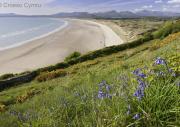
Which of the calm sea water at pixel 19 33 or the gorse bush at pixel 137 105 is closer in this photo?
the gorse bush at pixel 137 105

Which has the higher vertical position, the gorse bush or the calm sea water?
the gorse bush

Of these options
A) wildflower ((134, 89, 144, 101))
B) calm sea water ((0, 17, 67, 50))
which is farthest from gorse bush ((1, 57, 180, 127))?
calm sea water ((0, 17, 67, 50))

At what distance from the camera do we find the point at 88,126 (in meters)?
4.66

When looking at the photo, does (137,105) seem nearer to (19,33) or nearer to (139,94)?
(139,94)

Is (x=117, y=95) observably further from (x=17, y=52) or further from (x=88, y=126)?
(x=17, y=52)

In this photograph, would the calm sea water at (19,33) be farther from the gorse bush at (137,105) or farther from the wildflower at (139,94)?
the wildflower at (139,94)

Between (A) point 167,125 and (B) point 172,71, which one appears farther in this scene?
(B) point 172,71

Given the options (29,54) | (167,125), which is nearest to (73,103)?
(167,125)

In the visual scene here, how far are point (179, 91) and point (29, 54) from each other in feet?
161

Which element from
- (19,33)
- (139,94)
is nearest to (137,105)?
(139,94)

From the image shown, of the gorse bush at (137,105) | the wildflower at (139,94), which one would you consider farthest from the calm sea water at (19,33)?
the wildflower at (139,94)

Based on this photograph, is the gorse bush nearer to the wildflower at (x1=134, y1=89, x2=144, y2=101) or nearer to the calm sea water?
the wildflower at (x1=134, y1=89, x2=144, y2=101)

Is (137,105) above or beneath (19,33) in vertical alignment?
above

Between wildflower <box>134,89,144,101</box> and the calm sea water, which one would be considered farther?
the calm sea water
